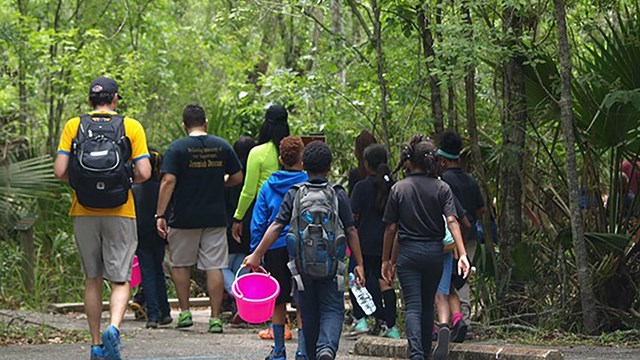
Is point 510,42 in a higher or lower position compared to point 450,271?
higher

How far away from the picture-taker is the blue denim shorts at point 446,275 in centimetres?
934

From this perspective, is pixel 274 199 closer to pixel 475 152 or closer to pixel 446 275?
pixel 446 275

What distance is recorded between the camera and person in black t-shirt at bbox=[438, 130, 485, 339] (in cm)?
1006

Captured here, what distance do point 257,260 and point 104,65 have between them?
1287 centimetres

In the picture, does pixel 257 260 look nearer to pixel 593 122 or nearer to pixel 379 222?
pixel 379 222

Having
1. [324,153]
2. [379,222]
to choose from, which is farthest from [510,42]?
[324,153]

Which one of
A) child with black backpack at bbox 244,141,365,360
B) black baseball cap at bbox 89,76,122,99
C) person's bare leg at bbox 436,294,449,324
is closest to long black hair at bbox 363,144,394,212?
person's bare leg at bbox 436,294,449,324

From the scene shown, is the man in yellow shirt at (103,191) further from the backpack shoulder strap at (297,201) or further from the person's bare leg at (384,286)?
the person's bare leg at (384,286)

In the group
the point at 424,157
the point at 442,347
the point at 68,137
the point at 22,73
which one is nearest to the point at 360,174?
the point at 424,157

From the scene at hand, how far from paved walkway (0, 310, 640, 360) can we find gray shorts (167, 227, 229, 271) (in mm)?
667

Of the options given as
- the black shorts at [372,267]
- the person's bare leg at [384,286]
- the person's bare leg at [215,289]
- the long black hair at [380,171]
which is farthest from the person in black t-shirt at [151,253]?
the long black hair at [380,171]

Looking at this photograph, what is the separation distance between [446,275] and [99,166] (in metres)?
2.79

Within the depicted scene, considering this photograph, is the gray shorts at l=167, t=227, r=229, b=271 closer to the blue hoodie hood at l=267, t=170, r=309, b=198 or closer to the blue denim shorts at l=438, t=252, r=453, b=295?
the blue hoodie hood at l=267, t=170, r=309, b=198

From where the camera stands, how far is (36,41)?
61.5 feet
